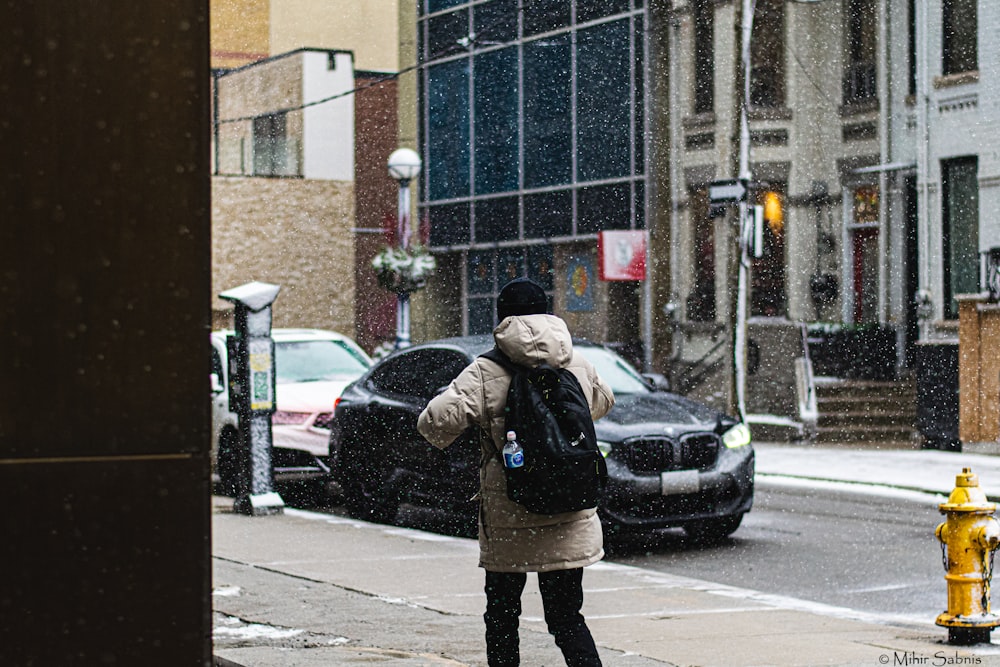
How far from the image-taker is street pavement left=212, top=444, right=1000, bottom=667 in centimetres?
721

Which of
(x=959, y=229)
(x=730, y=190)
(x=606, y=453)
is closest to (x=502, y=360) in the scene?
(x=606, y=453)

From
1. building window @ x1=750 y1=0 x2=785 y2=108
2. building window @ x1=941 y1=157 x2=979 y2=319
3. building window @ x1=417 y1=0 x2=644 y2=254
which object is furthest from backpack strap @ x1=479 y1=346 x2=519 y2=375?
building window @ x1=417 y1=0 x2=644 y2=254

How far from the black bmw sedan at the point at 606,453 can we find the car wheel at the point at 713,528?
0.01m

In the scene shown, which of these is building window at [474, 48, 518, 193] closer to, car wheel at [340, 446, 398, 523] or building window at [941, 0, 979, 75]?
building window at [941, 0, 979, 75]

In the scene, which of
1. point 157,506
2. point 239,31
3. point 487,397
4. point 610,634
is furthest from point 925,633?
point 239,31

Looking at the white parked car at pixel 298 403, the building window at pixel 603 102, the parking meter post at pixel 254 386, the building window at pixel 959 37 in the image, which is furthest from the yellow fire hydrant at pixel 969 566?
the building window at pixel 603 102

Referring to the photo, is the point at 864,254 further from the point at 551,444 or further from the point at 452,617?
the point at 551,444

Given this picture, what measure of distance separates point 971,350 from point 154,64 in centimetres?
1819

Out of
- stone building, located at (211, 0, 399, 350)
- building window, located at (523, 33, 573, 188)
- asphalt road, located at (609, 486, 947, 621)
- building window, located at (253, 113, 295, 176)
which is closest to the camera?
asphalt road, located at (609, 486, 947, 621)

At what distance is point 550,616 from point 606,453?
5451 mm

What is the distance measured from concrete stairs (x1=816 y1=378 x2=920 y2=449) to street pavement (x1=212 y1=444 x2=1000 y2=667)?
1337 centimetres

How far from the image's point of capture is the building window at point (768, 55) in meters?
28.0

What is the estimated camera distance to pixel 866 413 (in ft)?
81.8

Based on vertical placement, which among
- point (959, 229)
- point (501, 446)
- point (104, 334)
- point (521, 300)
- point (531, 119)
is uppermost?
point (531, 119)
